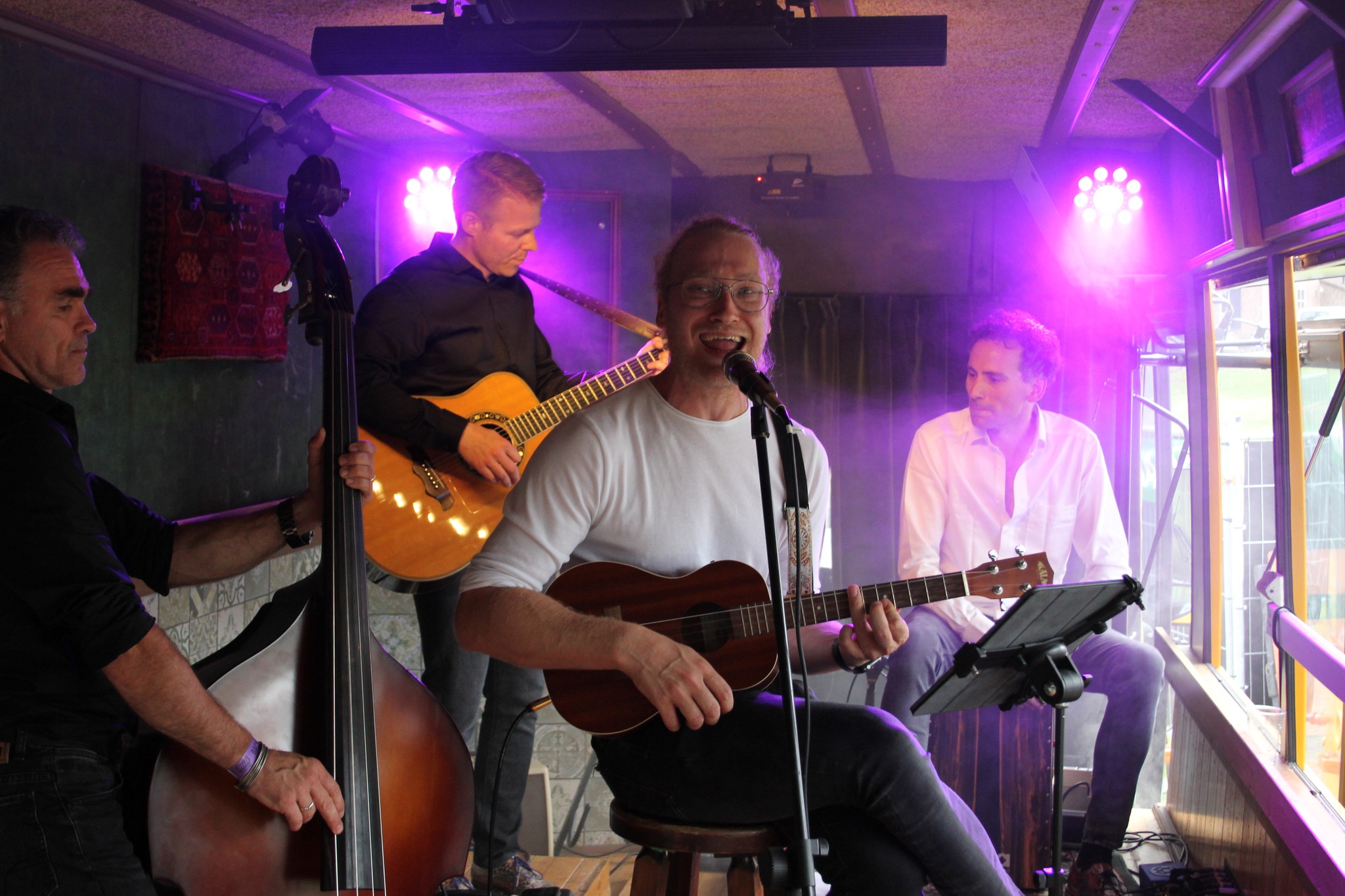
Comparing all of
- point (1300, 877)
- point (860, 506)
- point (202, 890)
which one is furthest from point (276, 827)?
point (860, 506)

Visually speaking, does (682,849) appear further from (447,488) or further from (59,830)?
(447,488)

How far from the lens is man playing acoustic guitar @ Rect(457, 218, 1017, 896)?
5.22 feet

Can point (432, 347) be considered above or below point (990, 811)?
above


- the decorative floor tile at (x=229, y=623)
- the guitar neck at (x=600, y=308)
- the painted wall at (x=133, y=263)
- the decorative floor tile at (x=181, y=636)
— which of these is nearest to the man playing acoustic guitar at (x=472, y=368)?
the guitar neck at (x=600, y=308)

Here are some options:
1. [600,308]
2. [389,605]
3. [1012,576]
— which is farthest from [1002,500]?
[389,605]

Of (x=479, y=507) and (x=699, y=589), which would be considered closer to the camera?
(x=699, y=589)

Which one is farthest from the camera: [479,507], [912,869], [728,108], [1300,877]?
[728,108]

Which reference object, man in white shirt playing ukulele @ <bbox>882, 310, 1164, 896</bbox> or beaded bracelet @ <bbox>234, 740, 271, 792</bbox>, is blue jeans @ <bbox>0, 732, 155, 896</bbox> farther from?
man in white shirt playing ukulele @ <bbox>882, 310, 1164, 896</bbox>

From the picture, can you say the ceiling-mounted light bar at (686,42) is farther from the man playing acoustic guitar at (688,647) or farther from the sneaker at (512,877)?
the sneaker at (512,877)

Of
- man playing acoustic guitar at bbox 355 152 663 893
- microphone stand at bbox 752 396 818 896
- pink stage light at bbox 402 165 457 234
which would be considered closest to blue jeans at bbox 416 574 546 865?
man playing acoustic guitar at bbox 355 152 663 893

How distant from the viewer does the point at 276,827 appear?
5.54 feet

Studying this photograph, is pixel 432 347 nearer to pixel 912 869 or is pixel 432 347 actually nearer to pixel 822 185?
pixel 912 869

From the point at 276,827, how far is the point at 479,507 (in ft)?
4.59

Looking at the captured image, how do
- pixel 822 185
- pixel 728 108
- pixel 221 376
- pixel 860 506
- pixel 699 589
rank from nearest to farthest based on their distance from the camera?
pixel 699 589, pixel 221 376, pixel 728 108, pixel 822 185, pixel 860 506
